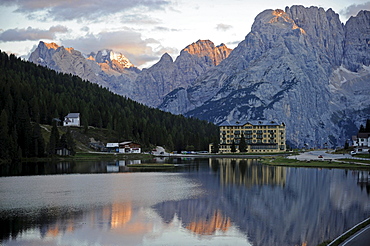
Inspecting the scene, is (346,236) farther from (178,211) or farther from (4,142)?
(4,142)

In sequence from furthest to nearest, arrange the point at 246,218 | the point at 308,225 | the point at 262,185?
the point at 262,185 → the point at 246,218 → the point at 308,225

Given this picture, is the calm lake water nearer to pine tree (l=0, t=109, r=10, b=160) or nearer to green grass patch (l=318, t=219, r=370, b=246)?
green grass patch (l=318, t=219, r=370, b=246)

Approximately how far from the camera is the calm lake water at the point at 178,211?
44406mm

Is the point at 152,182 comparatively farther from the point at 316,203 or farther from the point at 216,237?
the point at 216,237

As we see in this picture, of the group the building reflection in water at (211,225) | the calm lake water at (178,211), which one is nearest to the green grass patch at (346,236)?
the calm lake water at (178,211)

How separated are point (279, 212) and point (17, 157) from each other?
10983cm

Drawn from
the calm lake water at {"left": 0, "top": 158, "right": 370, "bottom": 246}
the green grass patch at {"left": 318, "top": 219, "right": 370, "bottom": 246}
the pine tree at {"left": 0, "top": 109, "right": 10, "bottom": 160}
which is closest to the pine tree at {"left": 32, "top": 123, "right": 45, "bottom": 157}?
the pine tree at {"left": 0, "top": 109, "right": 10, "bottom": 160}

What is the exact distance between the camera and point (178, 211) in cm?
5791

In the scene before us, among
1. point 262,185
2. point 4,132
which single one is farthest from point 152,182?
point 4,132

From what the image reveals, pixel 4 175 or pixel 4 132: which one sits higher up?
pixel 4 132

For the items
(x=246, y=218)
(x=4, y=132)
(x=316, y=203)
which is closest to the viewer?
(x=246, y=218)

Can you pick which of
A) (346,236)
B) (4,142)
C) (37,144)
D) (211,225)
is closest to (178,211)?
(211,225)

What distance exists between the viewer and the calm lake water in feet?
146

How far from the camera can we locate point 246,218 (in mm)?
53125
